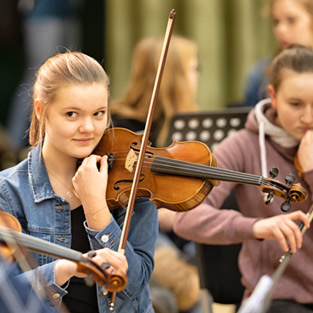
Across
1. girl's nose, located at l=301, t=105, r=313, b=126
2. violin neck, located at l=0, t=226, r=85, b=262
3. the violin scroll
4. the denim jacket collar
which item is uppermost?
girl's nose, located at l=301, t=105, r=313, b=126

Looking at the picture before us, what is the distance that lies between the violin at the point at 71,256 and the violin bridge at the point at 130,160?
291 millimetres

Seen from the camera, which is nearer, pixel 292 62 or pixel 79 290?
pixel 79 290

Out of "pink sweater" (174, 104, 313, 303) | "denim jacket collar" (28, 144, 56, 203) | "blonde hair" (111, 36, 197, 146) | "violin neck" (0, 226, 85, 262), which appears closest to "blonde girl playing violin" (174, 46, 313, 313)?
"pink sweater" (174, 104, 313, 303)

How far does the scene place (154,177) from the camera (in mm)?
1356

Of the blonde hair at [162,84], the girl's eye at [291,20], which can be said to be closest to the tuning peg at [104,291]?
the blonde hair at [162,84]

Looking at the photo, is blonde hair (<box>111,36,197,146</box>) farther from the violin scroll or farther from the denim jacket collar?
the violin scroll

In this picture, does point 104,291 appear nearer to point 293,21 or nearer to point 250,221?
point 250,221

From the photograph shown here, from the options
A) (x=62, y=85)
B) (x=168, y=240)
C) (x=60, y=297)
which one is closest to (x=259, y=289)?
(x=60, y=297)

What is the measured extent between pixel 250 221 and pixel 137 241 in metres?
0.31

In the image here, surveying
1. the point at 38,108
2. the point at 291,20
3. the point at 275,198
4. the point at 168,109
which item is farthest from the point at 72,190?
the point at 291,20

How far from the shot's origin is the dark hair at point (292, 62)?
162 centimetres

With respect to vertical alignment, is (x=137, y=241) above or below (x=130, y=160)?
below

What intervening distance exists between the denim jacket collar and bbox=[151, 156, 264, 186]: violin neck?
215 millimetres

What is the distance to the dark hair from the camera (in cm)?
162
